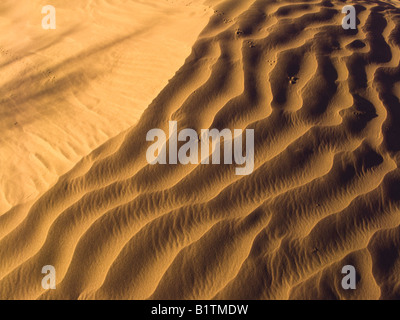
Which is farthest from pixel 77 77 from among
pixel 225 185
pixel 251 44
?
pixel 225 185

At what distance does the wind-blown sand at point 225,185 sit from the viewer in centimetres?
221

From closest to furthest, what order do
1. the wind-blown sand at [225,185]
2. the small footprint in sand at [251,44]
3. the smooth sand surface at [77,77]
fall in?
1. the wind-blown sand at [225,185]
2. the smooth sand surface at [77,77]
3. the small footprint in sand at [251,44]

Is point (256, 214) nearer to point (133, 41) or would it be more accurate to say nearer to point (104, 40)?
point (133, 41)

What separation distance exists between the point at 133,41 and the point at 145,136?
60.9 inches

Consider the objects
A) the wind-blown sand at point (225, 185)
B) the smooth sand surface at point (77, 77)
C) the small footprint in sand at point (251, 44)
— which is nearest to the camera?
the wind-blown sand at point (225, 185)

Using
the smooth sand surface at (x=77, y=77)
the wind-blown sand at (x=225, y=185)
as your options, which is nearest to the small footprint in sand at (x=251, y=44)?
the wind-blown sand at (x=225, y=185)

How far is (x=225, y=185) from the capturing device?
2.51 meters

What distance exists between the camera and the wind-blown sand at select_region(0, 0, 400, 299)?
221cm

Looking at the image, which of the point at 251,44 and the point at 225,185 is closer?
the point at 225,185

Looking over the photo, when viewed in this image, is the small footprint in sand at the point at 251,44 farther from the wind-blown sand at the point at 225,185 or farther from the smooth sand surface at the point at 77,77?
the smooth sand surface at the point at 77,77

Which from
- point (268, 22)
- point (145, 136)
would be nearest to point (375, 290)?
point (145, 136)

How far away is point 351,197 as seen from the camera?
2.51m

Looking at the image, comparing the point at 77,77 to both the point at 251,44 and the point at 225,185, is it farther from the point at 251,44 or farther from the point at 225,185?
the point at 225,185

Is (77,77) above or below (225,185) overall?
above
